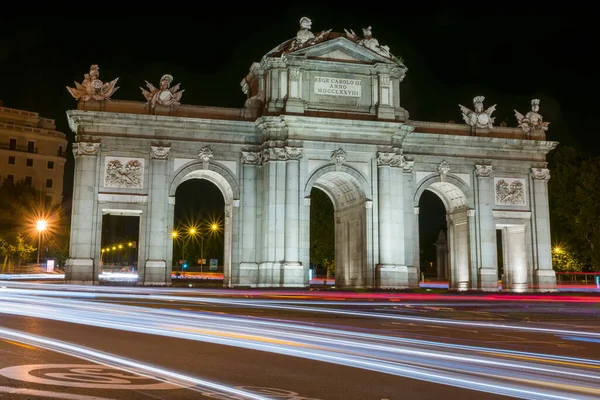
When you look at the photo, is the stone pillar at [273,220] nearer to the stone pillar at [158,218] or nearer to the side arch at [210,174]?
the side arch at [210,174]

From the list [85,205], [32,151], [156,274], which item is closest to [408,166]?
[156,274]

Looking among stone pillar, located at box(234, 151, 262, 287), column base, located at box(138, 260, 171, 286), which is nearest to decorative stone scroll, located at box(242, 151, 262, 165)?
stone pillar, located at box(234, 151, 262, 287)

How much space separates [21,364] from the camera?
1089cm

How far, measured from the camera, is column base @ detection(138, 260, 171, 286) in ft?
138

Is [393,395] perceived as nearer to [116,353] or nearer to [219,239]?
[116,353]

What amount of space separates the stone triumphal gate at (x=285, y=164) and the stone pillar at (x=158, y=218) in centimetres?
7

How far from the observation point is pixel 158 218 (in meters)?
43.2

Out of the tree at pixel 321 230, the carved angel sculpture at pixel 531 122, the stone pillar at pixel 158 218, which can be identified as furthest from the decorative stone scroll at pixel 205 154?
the tree at pixel 321 230

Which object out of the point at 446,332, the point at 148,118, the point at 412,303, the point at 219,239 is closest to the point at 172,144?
the point at 148,118

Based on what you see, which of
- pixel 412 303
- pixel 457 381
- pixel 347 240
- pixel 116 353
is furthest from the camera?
pixel 347 240

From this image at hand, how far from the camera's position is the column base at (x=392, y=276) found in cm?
4309

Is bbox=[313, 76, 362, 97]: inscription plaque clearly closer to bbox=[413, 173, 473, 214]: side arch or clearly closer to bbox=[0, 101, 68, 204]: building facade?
bbox=[413, 173, 473, 214]: side arch

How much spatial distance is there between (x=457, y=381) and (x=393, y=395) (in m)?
1.27

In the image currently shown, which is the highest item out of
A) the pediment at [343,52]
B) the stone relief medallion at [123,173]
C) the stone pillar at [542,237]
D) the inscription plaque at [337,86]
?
the pediment at [343,52]
